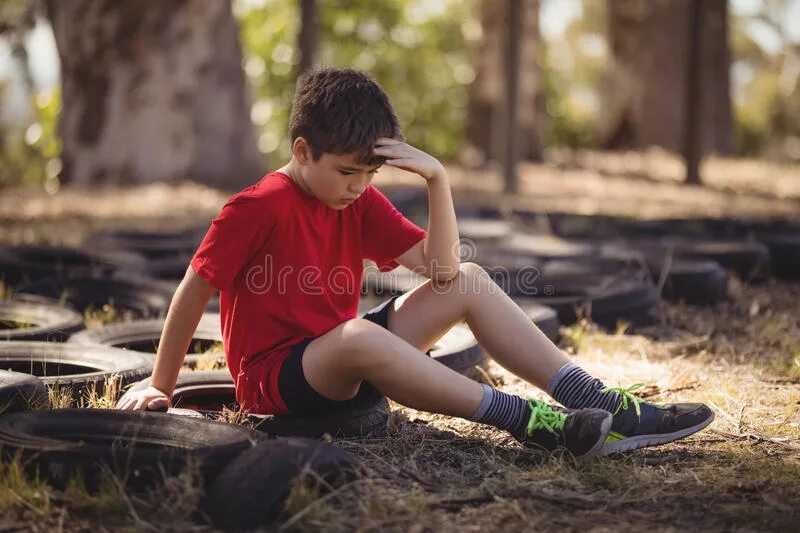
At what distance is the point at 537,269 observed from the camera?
6.26 m

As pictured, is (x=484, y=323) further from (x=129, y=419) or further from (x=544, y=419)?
(x=129, y=419)

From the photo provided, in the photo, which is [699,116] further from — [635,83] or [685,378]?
[685,378]

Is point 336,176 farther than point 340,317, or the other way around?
point 340,317

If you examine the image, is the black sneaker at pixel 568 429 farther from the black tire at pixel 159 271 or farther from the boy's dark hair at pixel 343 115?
the black tire at pixel 159 271

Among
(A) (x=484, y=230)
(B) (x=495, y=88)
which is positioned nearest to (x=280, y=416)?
(A) (x=484, y=230)

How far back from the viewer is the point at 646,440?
3.28m

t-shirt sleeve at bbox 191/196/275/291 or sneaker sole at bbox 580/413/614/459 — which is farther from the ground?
t-shirt sleeve at bbox 191/196/275/291

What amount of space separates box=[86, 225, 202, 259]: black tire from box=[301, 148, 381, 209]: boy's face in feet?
13.4

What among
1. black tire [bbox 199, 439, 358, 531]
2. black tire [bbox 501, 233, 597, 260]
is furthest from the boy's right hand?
black tire [bbox 501, 233, 597, 260]

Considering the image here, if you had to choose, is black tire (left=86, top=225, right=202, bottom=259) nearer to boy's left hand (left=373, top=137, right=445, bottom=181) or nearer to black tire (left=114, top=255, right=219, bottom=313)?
black tire (left=114, top=255, right=219, bottom=313)

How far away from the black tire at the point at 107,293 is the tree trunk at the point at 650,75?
14043 mm

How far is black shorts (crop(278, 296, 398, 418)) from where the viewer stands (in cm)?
321

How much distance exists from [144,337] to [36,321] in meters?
0.53

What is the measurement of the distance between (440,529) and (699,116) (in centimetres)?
1121
